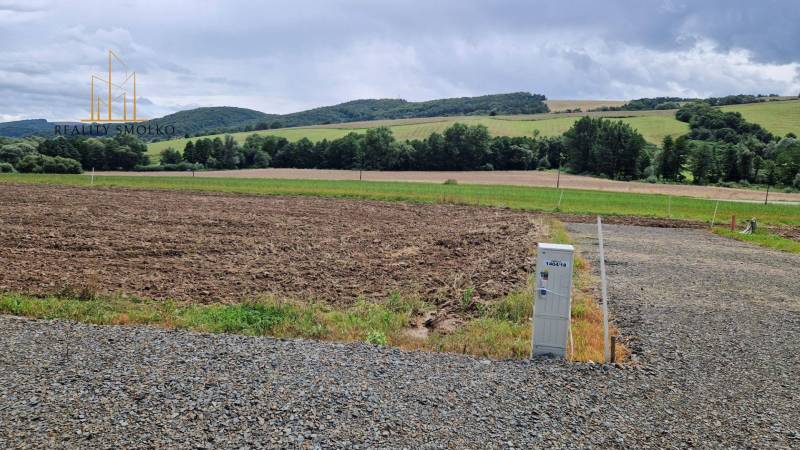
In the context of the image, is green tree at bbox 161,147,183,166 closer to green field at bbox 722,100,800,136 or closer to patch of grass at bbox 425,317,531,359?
patch of grass at bbox 425,317,531,359

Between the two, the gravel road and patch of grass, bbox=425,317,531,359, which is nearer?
the gravel road

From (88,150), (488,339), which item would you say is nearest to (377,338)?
(488,339)

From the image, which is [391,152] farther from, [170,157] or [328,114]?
[328,114]

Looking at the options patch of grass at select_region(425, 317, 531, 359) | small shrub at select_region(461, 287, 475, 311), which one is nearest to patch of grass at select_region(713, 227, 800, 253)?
small shrub at select_region(461, 287, 475, 311)

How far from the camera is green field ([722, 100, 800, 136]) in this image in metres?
108

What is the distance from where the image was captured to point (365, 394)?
6594 millimetres

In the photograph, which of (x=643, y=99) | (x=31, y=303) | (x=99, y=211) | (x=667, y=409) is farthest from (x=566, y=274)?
(x=643, y=99)

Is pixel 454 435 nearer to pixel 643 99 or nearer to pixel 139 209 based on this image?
pixel 139 209

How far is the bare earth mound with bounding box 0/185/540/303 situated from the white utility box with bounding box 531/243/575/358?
3.97 metres

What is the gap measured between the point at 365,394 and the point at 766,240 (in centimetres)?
2552

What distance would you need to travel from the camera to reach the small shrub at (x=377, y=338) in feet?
29.4

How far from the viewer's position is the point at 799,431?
629 cm

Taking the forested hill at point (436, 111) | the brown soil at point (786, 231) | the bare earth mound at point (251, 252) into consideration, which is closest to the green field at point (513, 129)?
the forested hill at point (436, 111)

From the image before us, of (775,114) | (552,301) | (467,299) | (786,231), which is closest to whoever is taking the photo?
(552,301)
